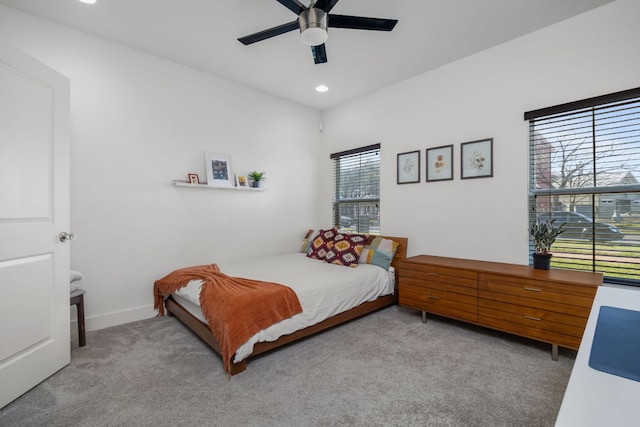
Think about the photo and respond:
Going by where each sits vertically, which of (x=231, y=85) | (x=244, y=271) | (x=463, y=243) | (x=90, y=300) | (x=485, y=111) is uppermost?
Answer: (x=231, y=85)

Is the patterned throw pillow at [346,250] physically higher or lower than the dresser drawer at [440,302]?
higher

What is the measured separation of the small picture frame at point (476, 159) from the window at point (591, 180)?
34 cm

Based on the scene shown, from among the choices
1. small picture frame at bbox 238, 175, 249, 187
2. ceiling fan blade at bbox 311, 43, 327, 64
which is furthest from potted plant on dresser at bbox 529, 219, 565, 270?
small picture frame at bbox 238, 175, 249, 187

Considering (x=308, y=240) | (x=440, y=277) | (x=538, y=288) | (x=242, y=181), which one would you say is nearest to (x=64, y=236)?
(x=242, y=181)

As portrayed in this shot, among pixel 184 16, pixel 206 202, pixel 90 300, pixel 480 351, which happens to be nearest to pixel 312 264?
pixel 206 202

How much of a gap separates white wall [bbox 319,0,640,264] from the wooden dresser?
42 centimetres

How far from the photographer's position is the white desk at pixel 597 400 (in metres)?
0.57

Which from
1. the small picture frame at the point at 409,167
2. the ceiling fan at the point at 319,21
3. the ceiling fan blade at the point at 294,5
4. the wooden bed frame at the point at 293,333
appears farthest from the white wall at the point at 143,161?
the ceiling fan blade at the point at 294,5

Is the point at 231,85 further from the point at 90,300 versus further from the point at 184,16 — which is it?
the point at 90,300

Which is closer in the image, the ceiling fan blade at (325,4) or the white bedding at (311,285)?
the ceiling fan blade at (325,4)

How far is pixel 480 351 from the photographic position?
2336mm

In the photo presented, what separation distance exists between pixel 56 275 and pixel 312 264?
2201mm

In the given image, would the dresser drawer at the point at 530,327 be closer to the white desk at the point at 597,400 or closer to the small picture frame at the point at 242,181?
the white desk at the point at 597,400

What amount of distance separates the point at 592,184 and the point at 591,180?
34 mm
